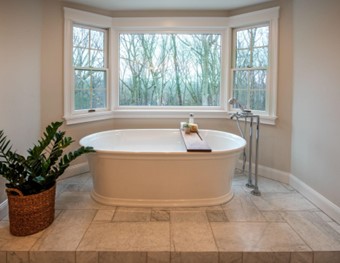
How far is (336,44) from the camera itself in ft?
8.03

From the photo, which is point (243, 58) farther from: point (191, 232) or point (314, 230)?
point (191, 232)

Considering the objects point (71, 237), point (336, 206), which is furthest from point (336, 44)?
point (71, 237)

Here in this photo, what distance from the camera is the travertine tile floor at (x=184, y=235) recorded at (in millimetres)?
1967

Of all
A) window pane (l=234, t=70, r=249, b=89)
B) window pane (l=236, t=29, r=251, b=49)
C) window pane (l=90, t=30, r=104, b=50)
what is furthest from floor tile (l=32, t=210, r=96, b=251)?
window pane (l=236, t=29, r=251, b=49)

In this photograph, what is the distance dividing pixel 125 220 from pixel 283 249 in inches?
51.9

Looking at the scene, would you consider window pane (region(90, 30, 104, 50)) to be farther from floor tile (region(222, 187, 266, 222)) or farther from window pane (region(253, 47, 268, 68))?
floor tile (region(222, 187, 266, 222))

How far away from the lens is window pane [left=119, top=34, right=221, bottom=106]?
4.13 m

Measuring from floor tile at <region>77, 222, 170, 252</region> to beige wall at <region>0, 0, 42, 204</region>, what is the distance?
1.03m

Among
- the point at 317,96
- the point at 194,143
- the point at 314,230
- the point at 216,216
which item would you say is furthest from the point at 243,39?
the point at 314,230

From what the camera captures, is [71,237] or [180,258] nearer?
[180,258]

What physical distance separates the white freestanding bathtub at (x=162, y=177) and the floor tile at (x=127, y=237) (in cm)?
40

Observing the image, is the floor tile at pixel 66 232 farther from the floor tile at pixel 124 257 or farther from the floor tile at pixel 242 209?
the floor tile at pixel 242 209

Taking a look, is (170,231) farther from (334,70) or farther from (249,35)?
(249,35)

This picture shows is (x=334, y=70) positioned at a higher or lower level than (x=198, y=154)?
higher
